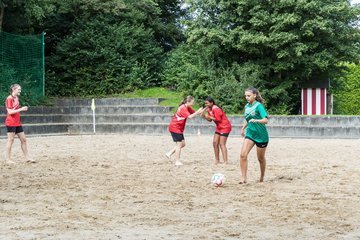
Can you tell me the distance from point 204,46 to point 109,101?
4.71m

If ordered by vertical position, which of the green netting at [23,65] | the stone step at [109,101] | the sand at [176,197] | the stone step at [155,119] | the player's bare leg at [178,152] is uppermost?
the green netting at [23,65]

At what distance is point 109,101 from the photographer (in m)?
28.5

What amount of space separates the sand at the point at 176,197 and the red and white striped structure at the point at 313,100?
946 centimetres

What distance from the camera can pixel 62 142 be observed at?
21797 mm

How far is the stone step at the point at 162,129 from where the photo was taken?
888 inches

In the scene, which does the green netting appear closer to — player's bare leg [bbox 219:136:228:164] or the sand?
the sand

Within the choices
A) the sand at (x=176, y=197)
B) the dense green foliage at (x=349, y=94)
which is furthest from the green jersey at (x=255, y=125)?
the dense green foliage at (x=349, y=94)

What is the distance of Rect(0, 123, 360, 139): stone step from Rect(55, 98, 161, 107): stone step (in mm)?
2101

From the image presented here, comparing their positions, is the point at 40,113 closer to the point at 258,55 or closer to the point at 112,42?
the point at 112,42

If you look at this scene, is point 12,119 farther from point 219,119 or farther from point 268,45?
point 268,45

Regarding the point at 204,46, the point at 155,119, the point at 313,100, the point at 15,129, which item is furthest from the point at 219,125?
the point at 204,46

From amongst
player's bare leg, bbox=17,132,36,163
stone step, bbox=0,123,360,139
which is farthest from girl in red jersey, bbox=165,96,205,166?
stone step, bbox=0,123,360,139

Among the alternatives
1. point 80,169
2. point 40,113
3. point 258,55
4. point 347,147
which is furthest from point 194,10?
point 80,169

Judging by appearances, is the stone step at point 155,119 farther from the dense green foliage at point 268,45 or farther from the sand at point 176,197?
the sand at point 176,197
